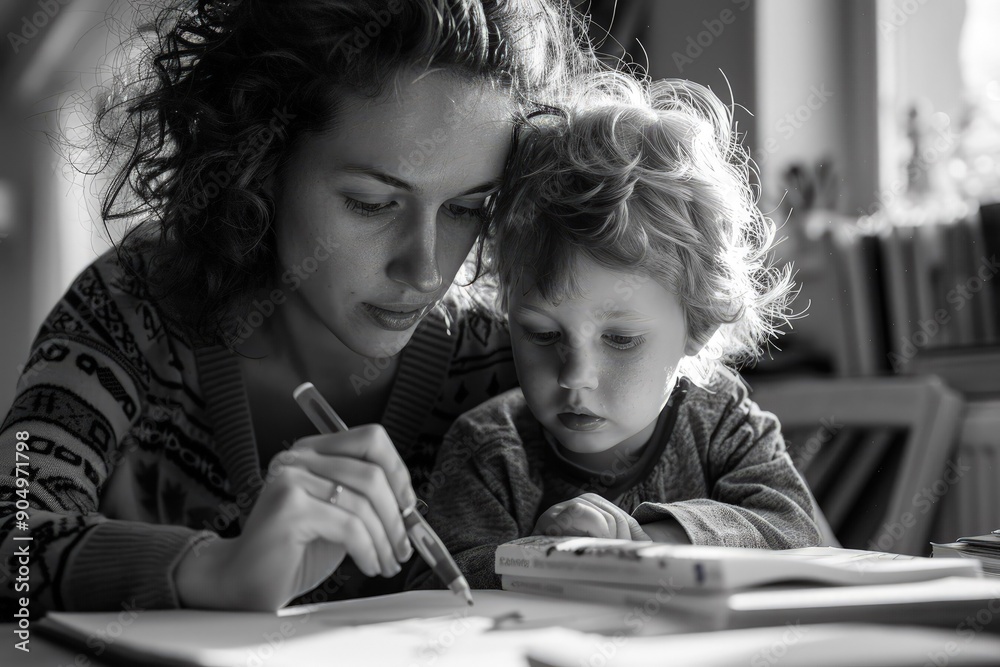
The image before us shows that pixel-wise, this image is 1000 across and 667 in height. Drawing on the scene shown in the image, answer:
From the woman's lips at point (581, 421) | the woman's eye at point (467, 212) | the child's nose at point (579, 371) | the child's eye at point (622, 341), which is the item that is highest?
the woman's eye at point (467, 212)

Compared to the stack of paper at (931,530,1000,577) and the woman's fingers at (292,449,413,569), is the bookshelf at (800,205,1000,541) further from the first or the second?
the woman's fingers at (292,449,413,569)

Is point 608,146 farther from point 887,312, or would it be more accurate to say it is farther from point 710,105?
point 887,312

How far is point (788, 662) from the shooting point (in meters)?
0.47

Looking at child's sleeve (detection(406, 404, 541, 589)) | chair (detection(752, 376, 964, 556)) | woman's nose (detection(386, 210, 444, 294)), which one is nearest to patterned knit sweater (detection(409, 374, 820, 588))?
child's sleeve (detection(406, 404, 541, 589))

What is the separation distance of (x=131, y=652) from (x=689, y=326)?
2.45 feet

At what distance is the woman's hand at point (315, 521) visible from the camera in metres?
0.70

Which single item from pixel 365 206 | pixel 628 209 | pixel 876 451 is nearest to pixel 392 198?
pixel 365 206

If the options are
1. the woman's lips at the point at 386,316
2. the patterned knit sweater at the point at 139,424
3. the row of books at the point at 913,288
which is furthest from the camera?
the row of books at the point at 913,288

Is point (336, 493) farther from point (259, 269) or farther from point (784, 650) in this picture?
point (259, 269)

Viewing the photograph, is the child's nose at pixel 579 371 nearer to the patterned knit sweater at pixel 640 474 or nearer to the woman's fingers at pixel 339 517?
the patterned knit sweater at pixel 640 474

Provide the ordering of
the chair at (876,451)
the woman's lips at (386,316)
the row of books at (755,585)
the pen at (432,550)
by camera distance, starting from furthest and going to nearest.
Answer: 1. the chair at (876,451)
2. the woman's lips at (386,316)
3. the pen at (432,550)
4. the row of books at (755,585)

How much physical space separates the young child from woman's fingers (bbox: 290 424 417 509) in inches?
8.6

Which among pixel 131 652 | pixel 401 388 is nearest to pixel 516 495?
pixel 401 388

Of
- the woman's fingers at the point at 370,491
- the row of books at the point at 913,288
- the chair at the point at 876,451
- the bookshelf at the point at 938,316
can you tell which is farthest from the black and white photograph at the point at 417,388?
the row of books at the point at 913,288
